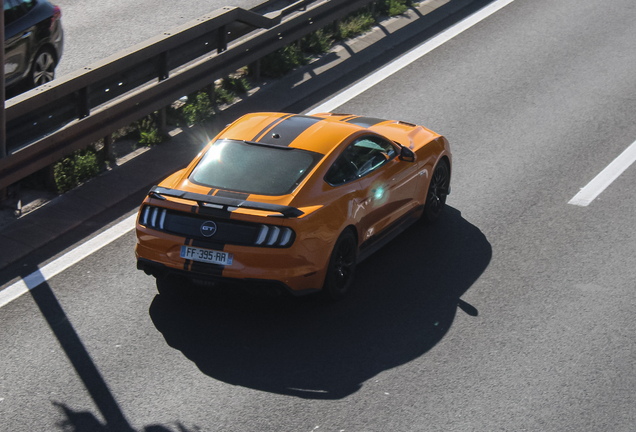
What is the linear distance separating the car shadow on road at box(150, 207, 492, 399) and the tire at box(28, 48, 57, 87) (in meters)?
5.34

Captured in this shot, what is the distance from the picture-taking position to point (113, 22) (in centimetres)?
1603

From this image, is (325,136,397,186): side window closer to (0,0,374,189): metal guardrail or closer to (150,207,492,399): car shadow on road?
(150,207,492,399): car shadow on road

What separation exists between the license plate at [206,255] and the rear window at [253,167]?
0.66 metres

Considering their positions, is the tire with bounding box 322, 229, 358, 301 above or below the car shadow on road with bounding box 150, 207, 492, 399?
Result: above

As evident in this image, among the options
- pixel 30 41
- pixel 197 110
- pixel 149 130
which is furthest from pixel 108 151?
pixel 30 41

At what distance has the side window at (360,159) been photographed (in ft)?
26.9

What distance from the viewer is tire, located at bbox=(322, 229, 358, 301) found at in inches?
308

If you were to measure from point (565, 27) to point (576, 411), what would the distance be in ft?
39.4

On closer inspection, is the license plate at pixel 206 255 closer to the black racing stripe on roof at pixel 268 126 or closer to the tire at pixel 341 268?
the tire at pixel 341 268

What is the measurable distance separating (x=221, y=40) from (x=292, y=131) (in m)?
4.47

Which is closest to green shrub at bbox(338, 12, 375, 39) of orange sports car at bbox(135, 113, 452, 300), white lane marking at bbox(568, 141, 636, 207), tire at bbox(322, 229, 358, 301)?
white lane marking at bbox(568, 141, 636, 207)

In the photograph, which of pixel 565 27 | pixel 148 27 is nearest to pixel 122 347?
pixel 148 27

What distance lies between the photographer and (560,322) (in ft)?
25.6

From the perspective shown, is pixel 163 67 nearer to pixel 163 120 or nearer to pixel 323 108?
pixel 163 120
